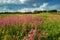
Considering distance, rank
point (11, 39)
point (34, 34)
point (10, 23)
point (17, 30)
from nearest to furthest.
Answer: point (34, 34) → point (11, 39) → point (17, 30) → point (10, 23)

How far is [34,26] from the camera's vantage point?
1173cm

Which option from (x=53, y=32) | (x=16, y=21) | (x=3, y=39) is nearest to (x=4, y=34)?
(x=3, y=39)

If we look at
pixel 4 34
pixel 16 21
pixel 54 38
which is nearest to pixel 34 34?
pixel 54 38

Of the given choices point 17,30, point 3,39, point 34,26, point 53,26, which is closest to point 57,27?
point 53,26

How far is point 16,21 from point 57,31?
7.69 feet

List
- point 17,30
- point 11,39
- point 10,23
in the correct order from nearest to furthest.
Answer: point 11,39, point 17,30, point 10,23

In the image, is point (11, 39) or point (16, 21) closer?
point (11, 39)

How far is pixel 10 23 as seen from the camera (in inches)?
479

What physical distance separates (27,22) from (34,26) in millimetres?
544

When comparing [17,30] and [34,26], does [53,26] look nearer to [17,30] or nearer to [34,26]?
[34,26]

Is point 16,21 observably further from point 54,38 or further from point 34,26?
point 54,38

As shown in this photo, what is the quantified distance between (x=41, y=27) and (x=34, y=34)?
1.64 m

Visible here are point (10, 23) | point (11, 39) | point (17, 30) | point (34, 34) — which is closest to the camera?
point (34, 34)

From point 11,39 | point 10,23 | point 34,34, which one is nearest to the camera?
point 34,34
